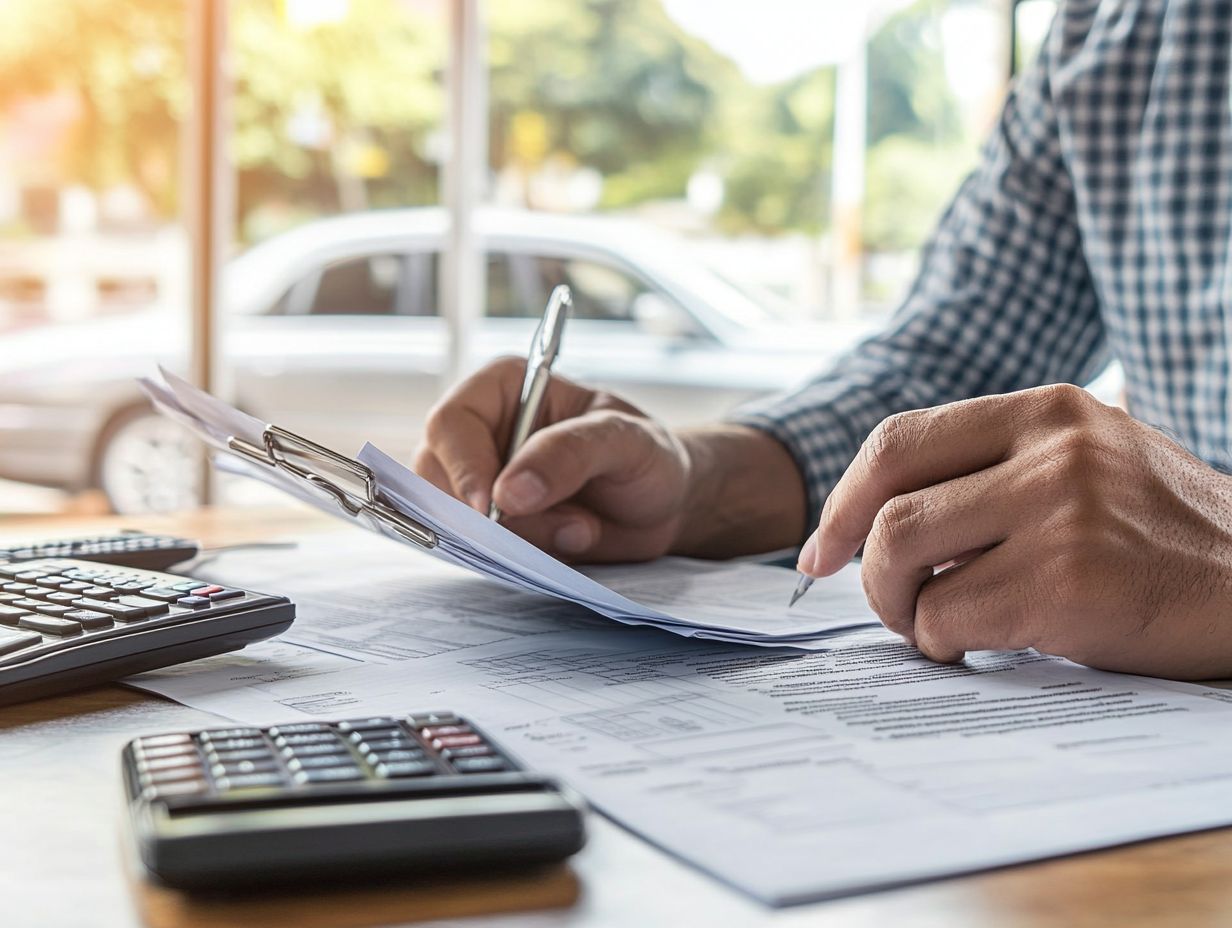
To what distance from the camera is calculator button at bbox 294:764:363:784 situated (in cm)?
32

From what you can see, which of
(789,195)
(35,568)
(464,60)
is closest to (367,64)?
(464,60)

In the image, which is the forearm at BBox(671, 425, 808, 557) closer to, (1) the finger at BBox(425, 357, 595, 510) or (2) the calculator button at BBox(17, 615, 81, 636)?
(1) the finger at BBox(425, 357, 595, 510)

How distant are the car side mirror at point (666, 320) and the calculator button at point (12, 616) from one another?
13.0 feet

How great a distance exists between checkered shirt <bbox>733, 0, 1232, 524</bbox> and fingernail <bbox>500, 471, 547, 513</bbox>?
0.28 m

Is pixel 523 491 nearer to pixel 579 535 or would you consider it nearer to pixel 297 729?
pixel 579 535

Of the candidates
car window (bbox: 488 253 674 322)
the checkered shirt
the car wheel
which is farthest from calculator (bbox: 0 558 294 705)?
car window (bbox: 488 253 674 322)

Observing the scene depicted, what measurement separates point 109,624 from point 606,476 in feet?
1.10

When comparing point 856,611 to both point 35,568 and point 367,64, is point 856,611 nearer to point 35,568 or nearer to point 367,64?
point 35,568

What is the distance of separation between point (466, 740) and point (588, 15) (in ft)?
19.5

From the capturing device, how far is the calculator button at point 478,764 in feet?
1.08

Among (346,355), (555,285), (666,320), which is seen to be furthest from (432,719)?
(346,355)

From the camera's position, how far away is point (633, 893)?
300 mm

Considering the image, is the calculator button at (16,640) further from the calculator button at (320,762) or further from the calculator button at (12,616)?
the calculator button at (320,762)

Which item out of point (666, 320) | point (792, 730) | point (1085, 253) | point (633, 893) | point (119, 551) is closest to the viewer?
point (633, 893)
